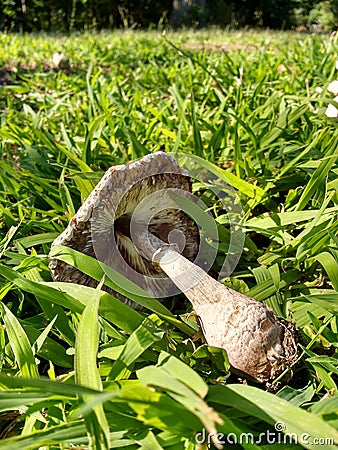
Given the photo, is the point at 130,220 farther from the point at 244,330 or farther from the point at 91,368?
the point at 91,368

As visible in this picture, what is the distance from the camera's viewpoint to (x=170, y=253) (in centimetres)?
143

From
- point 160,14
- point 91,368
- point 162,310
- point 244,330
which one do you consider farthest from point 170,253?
point 160,14

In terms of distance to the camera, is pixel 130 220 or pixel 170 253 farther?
pixel 130 220

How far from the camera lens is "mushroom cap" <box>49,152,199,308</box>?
1.30m

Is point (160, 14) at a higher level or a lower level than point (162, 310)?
higher

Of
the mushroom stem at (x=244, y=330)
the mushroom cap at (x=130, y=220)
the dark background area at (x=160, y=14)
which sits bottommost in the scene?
the mushroom stem at (x=244, y=330)

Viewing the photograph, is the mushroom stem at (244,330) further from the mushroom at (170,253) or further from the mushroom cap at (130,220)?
the mushroom cap at (130,220)

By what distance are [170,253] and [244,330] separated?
0.35m

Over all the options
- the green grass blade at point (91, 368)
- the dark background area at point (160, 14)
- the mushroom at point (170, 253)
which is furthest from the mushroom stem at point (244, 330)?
the dark background area at point (160, 14)

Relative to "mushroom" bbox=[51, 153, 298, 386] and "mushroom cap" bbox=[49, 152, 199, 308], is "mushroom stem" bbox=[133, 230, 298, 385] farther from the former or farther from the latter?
"mushroom cap" bbox=[49, 152, 199, 308]

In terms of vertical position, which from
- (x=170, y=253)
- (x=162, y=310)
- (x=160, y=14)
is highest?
(x=160, y=14)

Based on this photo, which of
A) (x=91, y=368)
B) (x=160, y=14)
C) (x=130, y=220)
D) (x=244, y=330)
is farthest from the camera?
(x=160, y=14)

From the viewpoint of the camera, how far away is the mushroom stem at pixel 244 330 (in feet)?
3.81

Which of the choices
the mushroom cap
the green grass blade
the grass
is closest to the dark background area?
the grass
